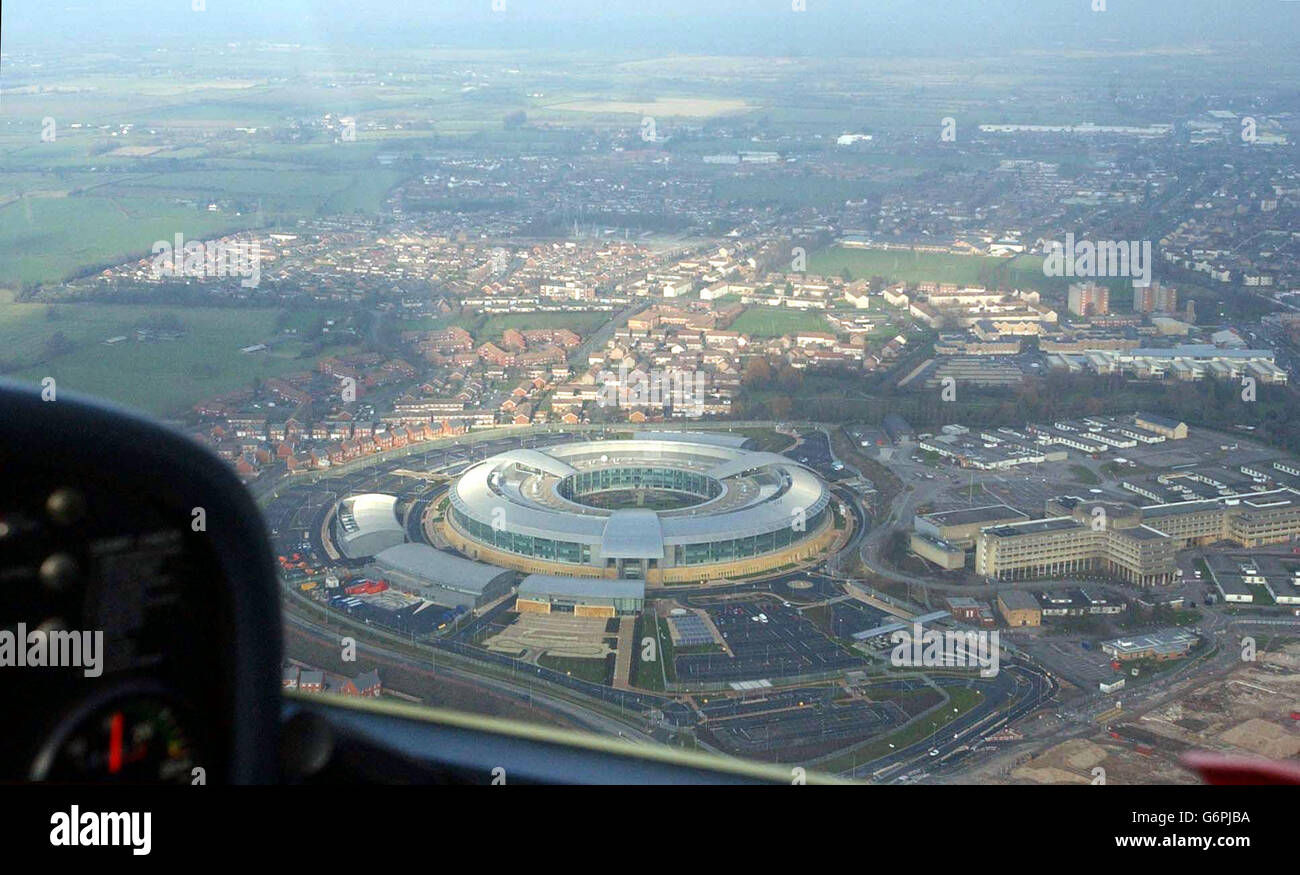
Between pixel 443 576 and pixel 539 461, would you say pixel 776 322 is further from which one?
pixel 443 576

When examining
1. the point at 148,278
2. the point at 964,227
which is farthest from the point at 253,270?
the point at 964,227

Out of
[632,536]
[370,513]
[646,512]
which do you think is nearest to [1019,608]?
[632,536]

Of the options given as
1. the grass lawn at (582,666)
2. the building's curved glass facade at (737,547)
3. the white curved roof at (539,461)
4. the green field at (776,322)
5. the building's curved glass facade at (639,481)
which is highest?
the green field at (776,322)

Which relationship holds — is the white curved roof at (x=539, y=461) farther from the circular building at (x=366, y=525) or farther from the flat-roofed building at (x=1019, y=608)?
the flat-roofed building at (x=1019, y=608)

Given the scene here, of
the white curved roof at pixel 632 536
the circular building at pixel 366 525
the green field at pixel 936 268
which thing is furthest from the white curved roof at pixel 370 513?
the green field at pixel 936 268

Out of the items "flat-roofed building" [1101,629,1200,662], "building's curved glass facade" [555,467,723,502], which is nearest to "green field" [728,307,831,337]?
"building's curved glass facade" [555,467,723,502]

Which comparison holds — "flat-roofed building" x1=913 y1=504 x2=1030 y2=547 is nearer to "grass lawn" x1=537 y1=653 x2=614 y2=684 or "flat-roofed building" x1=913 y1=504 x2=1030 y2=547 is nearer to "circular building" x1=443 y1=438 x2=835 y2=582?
"circular building" x1=443 y1=438 x2=835 y2=582

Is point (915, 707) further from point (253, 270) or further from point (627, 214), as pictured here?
point (627, 214)
